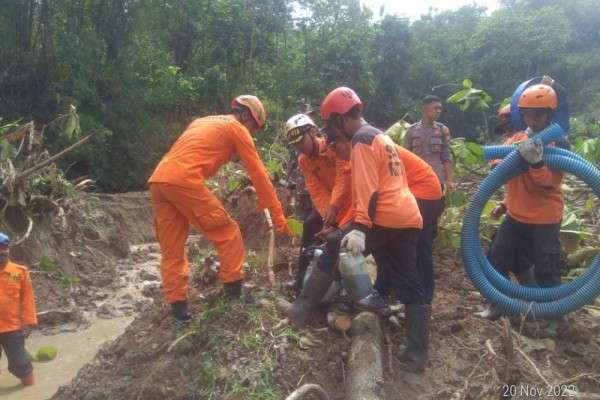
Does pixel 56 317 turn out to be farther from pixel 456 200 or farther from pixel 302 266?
pixel 456 200

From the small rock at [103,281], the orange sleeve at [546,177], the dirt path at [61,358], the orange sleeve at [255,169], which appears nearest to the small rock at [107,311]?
the dirt path at [61,358]

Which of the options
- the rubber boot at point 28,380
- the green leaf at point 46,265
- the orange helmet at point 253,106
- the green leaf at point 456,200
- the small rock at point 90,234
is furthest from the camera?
the small rock at point 90,234

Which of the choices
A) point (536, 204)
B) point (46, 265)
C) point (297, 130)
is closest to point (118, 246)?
point (46, 265)

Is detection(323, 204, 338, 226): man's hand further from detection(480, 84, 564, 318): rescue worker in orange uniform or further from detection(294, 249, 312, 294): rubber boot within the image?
detection(480, 84, 564, 318): rescue worker in orange uniform

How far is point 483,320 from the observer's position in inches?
166

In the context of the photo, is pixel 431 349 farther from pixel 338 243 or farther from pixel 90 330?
pixel 90 330

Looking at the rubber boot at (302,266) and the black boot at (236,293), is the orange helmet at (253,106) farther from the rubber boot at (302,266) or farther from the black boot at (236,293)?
the black boot at (236,293)

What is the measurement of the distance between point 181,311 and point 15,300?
1.72m

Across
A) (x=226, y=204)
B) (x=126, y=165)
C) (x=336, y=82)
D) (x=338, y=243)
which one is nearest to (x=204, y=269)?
(x=338, y=243)

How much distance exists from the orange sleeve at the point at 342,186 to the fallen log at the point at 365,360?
0.79 metres

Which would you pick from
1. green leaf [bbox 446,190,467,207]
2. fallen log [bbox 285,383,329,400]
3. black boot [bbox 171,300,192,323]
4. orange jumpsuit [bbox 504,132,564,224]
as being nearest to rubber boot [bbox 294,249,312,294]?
black boot [bbox 171,300,192,323]

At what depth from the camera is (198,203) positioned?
391cm

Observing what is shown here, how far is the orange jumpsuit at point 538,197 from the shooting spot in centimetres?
398

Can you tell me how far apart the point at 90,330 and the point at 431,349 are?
13.6ft
